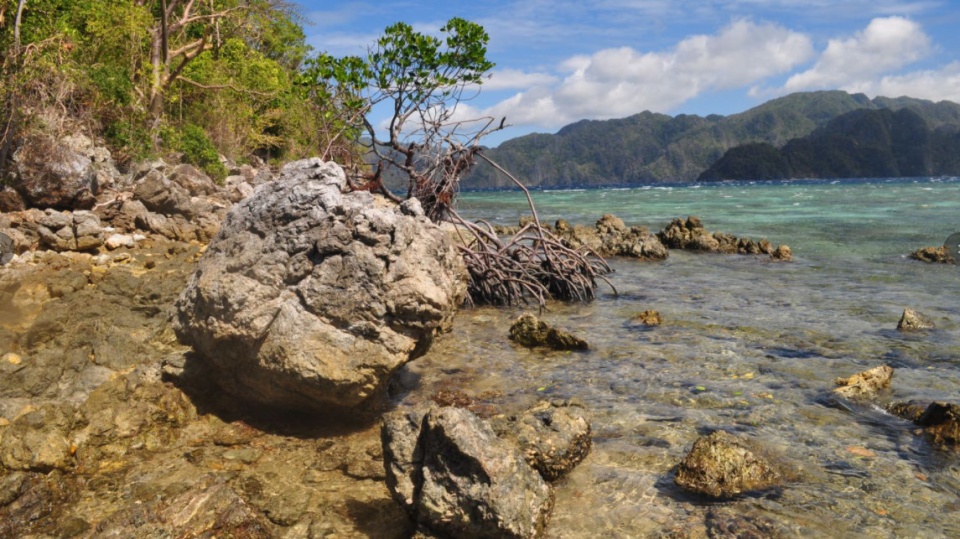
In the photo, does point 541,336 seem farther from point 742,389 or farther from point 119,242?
point 119,242

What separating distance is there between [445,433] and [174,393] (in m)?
3.03

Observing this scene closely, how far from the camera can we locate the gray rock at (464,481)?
4.11 m

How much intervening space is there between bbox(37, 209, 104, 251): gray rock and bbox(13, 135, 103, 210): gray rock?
133 cm

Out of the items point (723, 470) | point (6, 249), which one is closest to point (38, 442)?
point (723, 470)

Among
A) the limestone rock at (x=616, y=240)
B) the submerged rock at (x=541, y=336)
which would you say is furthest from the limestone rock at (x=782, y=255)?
the submerged rock at (x=541, y=336)

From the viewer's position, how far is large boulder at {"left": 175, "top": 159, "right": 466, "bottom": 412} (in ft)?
18.0

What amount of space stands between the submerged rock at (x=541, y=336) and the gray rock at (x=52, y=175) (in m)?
9.82

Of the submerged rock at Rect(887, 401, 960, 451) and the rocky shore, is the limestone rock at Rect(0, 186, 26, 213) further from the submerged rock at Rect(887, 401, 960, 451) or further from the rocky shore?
the submerged rock at Rect(887, 401, 960, 451)

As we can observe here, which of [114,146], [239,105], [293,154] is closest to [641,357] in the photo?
[114,146]

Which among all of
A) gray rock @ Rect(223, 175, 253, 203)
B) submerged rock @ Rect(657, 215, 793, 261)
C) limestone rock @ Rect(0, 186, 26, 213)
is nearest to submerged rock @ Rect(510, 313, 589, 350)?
limestone rock @ Rect(0, 186, 26, 213)

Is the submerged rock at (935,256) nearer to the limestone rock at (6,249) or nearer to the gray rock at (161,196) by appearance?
the gray rock at (161,196)

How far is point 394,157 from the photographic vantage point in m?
12.6

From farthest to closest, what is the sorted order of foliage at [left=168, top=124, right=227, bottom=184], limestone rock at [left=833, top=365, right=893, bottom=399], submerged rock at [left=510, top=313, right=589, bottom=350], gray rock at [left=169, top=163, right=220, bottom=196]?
foliage at [left=168, top=124, right=227, bottom=184] → gray rock at [left=169, top=163, right=220, bottom=196] → submerged rock at [left=510, top=313, right=589, bottom=350] → limestone rock at [left=833, top=365, right=893, bottom=399]

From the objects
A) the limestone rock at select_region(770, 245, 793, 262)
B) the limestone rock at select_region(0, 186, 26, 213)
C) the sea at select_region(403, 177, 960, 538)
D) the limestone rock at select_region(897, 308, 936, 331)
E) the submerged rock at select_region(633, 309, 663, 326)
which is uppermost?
the limestone rock at select_region(0, 186, 26, 213)
